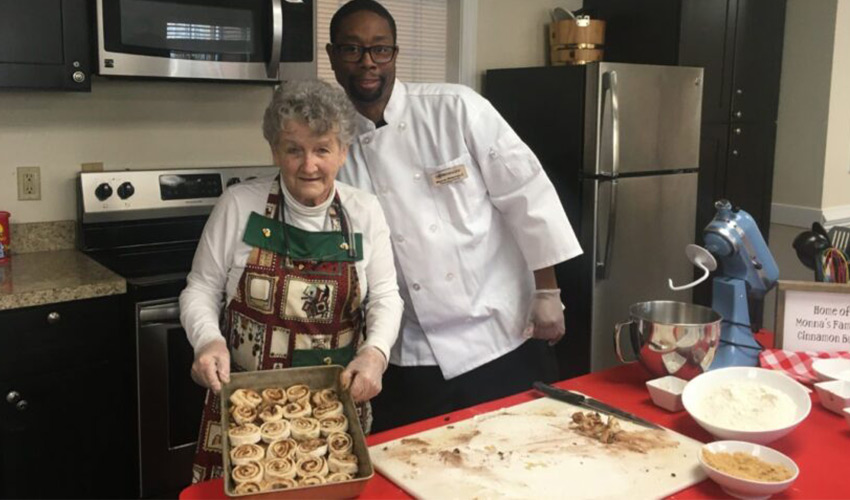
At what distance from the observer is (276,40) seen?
260 centimetres

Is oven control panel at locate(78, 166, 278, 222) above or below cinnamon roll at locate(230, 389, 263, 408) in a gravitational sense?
above

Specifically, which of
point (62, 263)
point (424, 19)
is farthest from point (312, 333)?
point (424, 19)

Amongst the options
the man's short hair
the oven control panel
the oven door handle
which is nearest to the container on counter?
the oven control panel

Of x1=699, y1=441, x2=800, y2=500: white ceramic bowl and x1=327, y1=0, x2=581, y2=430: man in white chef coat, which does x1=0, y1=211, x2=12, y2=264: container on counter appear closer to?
x1=327, y1=0, x2=581, y2=430: man in white chef coat

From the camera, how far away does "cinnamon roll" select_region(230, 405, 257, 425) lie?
1.23m

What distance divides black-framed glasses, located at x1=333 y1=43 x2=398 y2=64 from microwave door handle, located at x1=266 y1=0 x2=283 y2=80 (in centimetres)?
83

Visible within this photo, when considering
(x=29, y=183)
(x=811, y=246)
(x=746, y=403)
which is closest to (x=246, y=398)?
(x=746, y=403)

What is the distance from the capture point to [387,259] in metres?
1.67

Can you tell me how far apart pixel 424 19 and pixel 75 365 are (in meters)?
2.15

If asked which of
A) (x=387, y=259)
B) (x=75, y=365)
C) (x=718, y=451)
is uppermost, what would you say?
(x=387, y=259)

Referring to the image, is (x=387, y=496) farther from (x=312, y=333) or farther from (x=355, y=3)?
(x=355, y=3)

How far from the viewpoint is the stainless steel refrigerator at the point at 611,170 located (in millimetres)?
3088

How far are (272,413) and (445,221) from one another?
80cm

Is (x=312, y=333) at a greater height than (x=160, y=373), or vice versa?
(x=312, y=333)
